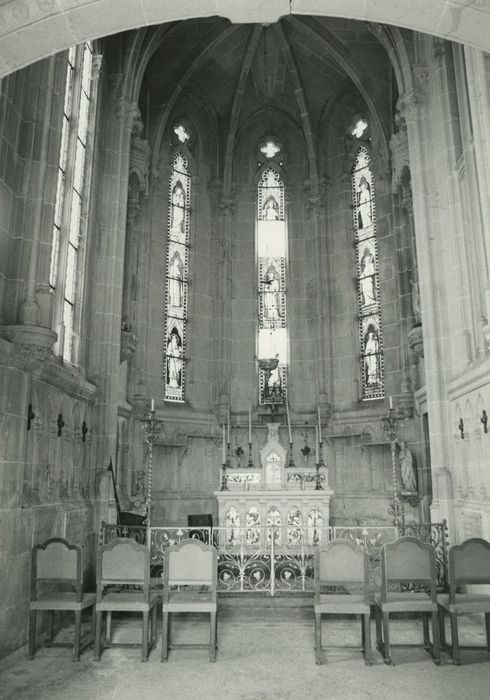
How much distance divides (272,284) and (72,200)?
7.81 metres

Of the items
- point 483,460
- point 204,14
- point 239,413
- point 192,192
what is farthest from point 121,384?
point 204,14

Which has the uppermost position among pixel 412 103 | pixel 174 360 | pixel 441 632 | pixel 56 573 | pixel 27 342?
pixel 412 103

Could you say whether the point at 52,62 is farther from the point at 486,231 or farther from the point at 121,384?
the point at 121,384

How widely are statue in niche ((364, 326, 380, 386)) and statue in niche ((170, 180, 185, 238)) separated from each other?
5.65 m

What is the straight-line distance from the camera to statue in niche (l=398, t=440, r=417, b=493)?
13117mm

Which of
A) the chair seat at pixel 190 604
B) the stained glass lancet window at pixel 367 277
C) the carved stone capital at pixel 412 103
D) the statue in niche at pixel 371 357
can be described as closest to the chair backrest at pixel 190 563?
the chair seat at pixel 190 604

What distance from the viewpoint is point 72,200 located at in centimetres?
1041

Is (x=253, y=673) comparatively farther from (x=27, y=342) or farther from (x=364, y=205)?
(x=364, y=205)

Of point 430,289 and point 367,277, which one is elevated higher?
point 367,277

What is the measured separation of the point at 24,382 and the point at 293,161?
12.9 meters

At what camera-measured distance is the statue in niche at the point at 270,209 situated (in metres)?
17.8

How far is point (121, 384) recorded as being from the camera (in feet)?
45.7

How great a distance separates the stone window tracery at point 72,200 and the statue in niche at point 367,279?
26.0ft

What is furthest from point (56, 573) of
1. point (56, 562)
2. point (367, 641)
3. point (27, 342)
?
point (367, 641)
